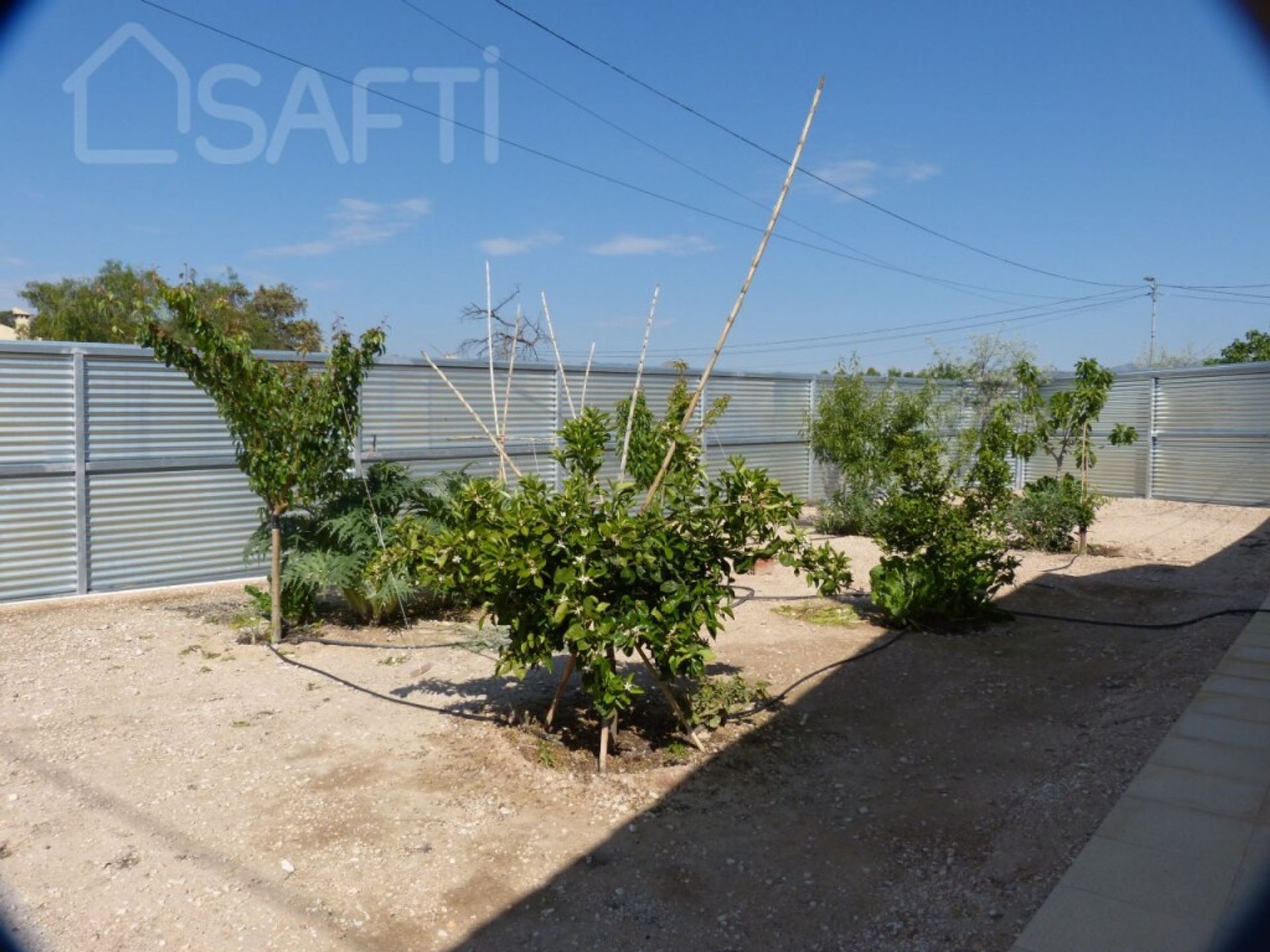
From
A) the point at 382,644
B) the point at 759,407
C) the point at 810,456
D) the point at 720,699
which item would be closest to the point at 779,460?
the point at 810,456

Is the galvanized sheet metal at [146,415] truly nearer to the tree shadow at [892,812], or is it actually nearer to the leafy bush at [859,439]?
the tree shadow at [892,812]

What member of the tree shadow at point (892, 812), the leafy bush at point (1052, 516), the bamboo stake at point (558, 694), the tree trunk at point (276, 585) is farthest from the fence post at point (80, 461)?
the leafy bush at point (1052, 516)

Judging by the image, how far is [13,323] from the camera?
1471 inches

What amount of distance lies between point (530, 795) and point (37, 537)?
6350 mm

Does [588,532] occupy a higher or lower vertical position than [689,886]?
higher

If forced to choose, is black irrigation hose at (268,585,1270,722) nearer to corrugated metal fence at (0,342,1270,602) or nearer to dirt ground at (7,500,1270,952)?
dirt ground at (7,500,1270,952)

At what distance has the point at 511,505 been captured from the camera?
4.55 meters

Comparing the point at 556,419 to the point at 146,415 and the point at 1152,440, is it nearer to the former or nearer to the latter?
the point at 146,415

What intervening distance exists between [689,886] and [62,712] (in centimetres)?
399

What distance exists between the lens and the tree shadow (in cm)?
323

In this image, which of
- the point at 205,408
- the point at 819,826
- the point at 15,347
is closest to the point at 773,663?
the point at 819,826

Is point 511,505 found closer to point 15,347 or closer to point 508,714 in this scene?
point 508,714

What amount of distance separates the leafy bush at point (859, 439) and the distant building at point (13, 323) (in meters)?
17.8

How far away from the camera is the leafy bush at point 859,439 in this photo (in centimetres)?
1330
